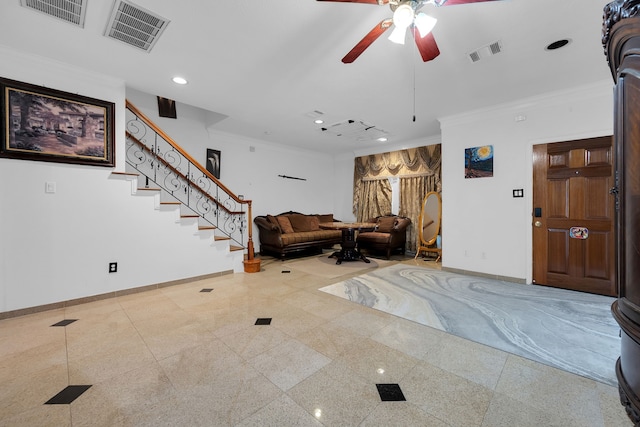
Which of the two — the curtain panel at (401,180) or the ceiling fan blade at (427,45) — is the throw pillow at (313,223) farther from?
the ceiling fan blade at (427,45)

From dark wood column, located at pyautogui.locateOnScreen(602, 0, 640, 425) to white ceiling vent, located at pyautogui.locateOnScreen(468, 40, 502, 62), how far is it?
7.33 feet

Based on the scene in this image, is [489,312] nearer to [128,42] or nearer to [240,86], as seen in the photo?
[240,86]

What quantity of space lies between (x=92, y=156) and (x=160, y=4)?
1979mm

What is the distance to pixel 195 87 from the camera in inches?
134

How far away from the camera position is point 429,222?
587 cm

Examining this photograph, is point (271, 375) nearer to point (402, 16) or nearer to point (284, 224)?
point (402, 16)

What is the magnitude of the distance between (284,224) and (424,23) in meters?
4.87

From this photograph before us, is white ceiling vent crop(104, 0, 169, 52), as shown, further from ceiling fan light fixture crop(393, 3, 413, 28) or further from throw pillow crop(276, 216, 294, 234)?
throw pillow crop(276, 216, 294, 234)

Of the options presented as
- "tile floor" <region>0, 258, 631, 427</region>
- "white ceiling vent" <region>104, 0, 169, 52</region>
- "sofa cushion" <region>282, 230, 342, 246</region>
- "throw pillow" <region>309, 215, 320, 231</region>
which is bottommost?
"tile floor" <region>0, 258, 631, 427</region>

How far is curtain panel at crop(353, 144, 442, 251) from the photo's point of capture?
593cm

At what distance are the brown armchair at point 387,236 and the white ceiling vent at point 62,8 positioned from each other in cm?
503

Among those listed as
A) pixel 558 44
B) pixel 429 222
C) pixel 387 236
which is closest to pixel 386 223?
pixel 387 236

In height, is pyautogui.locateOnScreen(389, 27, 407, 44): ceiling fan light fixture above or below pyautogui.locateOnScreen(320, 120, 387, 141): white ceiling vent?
below

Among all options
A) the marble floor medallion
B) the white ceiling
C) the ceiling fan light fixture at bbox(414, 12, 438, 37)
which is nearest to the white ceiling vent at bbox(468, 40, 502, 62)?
the white ceiling
